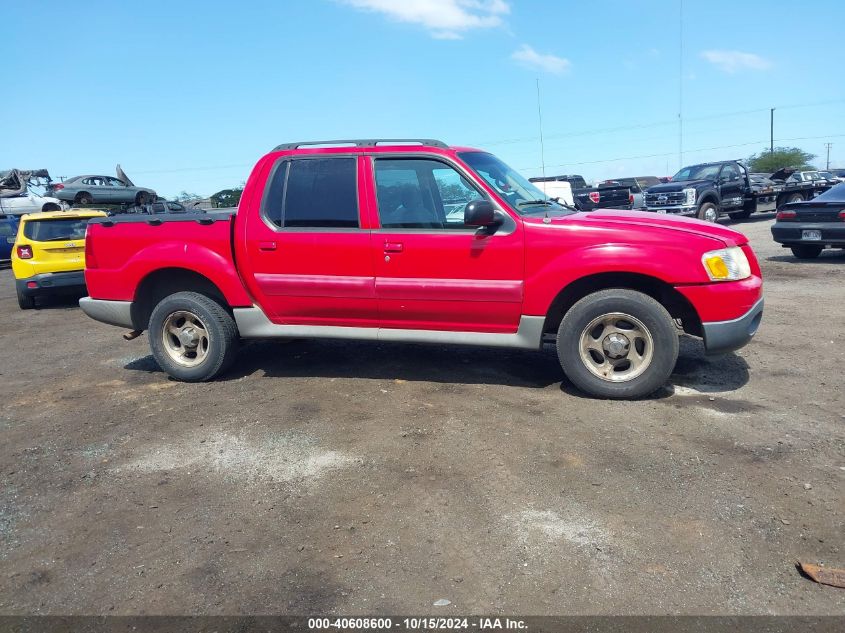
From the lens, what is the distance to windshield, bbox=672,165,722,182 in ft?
66.0

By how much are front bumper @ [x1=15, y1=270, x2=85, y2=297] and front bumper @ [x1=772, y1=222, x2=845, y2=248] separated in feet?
40.0

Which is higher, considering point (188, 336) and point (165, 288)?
point (165, 288)

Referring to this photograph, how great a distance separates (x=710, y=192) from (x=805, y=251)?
7.31m

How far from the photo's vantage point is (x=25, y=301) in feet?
37.6

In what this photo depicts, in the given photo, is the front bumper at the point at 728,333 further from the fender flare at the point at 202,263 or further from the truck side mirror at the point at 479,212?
the fender flare at the point at 202,263

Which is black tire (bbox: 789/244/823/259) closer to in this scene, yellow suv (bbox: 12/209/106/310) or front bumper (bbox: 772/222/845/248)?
front bumper (bbox: 772/222/845/248)

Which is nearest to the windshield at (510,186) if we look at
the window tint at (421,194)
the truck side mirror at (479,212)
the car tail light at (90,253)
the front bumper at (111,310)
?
the window tint at (421,194)

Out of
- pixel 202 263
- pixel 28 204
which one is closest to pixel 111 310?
pixel 202 263

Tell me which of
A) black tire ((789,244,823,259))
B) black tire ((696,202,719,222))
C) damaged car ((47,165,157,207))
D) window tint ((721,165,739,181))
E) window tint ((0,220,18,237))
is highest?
damaged car ((47,165,157,207))

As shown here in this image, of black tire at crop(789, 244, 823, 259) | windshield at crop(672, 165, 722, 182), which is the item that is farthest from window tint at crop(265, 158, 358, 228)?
windshield at crop(672, 165, 722, 182)

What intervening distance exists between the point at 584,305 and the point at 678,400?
1000mm

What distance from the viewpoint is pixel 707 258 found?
4.79 meters

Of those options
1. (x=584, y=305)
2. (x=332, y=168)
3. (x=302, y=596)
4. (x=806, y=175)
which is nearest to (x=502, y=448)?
(x=584, y=305)

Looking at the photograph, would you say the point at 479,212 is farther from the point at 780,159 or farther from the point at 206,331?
the point at 780,159
